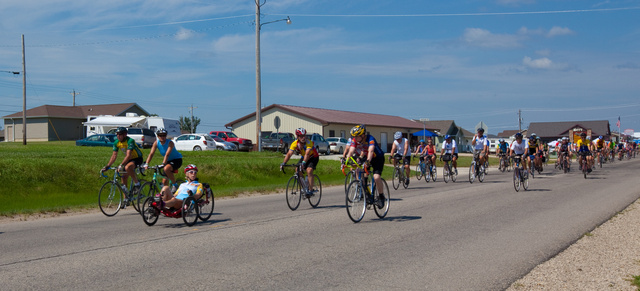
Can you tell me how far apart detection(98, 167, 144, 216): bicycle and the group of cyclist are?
0.22ft

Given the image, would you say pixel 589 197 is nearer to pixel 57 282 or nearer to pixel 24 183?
pixel 57 282

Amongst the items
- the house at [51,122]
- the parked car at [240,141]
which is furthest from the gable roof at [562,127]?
the parked car at [240,141]

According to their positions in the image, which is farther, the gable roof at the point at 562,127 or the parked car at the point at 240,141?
the gable roof at the point at 562,127

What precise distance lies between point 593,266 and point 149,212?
23.2 ft

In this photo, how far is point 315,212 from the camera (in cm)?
1265

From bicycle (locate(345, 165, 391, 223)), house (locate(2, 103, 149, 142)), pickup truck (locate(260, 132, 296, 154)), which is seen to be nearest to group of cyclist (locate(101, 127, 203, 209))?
bicycle (locate(345, 165, 391, 223))

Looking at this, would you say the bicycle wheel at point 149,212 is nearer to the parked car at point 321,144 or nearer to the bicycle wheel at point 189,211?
the bicycle wheel at point 189,211

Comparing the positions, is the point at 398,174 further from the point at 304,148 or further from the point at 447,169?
the point at 304,148

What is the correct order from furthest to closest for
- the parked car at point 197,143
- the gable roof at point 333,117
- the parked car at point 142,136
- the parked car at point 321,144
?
1. the gable roof at point 333,117
2. the parked car at point 321,144
3. the parked car at point 197,143
4. the parked car at point 142,136

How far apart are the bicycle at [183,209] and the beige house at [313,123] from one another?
4306 cm

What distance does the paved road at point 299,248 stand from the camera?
6465mm

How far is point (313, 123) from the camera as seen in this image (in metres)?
55.8

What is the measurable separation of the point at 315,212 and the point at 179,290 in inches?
268

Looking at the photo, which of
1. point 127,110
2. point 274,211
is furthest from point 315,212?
point 127,110
